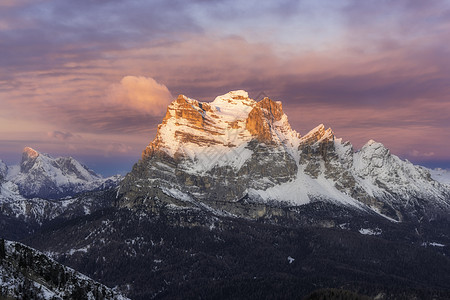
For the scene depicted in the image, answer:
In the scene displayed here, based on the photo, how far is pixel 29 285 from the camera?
16138 cm

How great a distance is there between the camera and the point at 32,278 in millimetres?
171500

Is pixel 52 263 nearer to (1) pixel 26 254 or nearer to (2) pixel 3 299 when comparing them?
(1) pixel 26 254

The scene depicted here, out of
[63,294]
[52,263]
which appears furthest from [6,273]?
[52,263]

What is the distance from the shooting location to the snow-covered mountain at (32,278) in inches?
6137

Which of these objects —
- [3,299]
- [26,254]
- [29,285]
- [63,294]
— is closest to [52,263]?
[26,254]

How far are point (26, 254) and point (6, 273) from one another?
27332mm


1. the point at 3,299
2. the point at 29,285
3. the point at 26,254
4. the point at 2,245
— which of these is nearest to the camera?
the point at 3,299

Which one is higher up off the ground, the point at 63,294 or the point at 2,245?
the point at 2,245

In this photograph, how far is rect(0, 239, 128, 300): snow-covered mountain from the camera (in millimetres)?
155875

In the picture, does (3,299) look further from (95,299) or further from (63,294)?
(95,299)

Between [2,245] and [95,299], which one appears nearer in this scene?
[2,245]

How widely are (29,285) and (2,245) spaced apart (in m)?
23.0

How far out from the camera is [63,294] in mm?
176375

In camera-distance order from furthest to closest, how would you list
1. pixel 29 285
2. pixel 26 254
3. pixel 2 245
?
pixel 26 254, pixel 2 245, pixel 29 285
